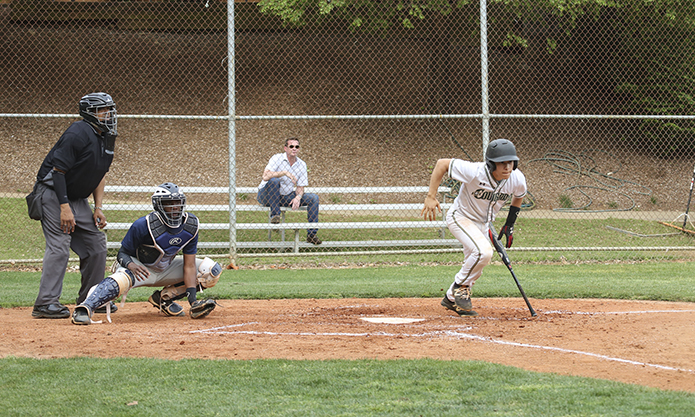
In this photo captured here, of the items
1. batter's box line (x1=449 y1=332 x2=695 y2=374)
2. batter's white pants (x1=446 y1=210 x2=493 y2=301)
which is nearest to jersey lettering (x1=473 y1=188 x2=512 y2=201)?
batter's white pants (x1=446 y1=210 x2=493 y2=301)

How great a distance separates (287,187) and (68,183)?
192 inches

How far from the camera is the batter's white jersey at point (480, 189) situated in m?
6.13

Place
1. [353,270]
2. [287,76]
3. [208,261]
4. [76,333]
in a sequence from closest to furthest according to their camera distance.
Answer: [76,333]
[208,261]
[353,270]
[287,76]

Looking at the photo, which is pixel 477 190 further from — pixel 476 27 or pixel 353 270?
pixel 476 27

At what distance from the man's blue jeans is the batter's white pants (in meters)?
4.31

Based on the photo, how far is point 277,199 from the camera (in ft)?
34.7

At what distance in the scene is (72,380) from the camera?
388 centimetres

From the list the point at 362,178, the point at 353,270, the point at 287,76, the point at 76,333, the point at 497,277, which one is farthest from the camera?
the point at 287,76

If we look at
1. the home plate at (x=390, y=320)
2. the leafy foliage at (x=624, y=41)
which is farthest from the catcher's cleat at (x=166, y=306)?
the leafy foliage at (x=624, y=41)

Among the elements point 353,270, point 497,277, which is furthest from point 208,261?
point 497,277

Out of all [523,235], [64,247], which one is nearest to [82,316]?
[64,247]

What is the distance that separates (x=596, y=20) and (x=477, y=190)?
49.0ft

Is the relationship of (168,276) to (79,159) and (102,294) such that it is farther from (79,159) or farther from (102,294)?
(79,159)

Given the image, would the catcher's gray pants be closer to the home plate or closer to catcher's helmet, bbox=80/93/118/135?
catcher's helmet, bbox=80/93/118/135
